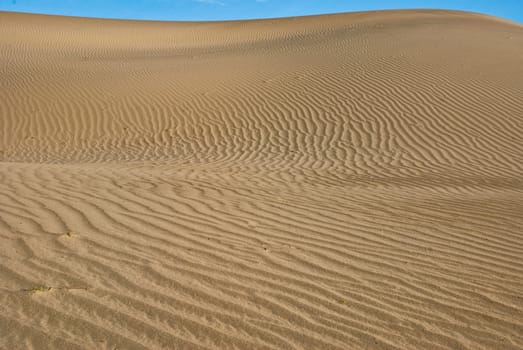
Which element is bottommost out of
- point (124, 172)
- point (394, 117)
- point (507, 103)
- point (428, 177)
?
point (124, 172)

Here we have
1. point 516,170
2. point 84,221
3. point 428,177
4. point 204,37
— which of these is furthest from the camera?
point 204,37

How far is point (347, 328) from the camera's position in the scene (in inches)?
106

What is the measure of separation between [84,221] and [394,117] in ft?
29.5

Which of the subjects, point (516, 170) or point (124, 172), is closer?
point (124, 172)

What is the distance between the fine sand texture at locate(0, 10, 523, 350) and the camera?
2.71 meters

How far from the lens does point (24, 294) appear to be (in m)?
2.76

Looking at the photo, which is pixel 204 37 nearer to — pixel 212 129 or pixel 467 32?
pixel 467 32

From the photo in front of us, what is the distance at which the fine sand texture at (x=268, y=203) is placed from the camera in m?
2.71

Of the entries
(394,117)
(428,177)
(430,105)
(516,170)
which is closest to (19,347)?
(428,177)

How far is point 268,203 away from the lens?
5289mm

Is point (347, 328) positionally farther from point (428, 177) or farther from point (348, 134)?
point (348, 134)

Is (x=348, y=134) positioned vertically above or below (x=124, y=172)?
above

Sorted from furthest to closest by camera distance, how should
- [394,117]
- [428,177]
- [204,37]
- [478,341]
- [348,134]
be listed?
[204,37], [394,117], [348,134], [428,177], [478,341]

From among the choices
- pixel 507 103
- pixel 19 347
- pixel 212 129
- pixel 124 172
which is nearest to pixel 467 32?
pixel 507 103
